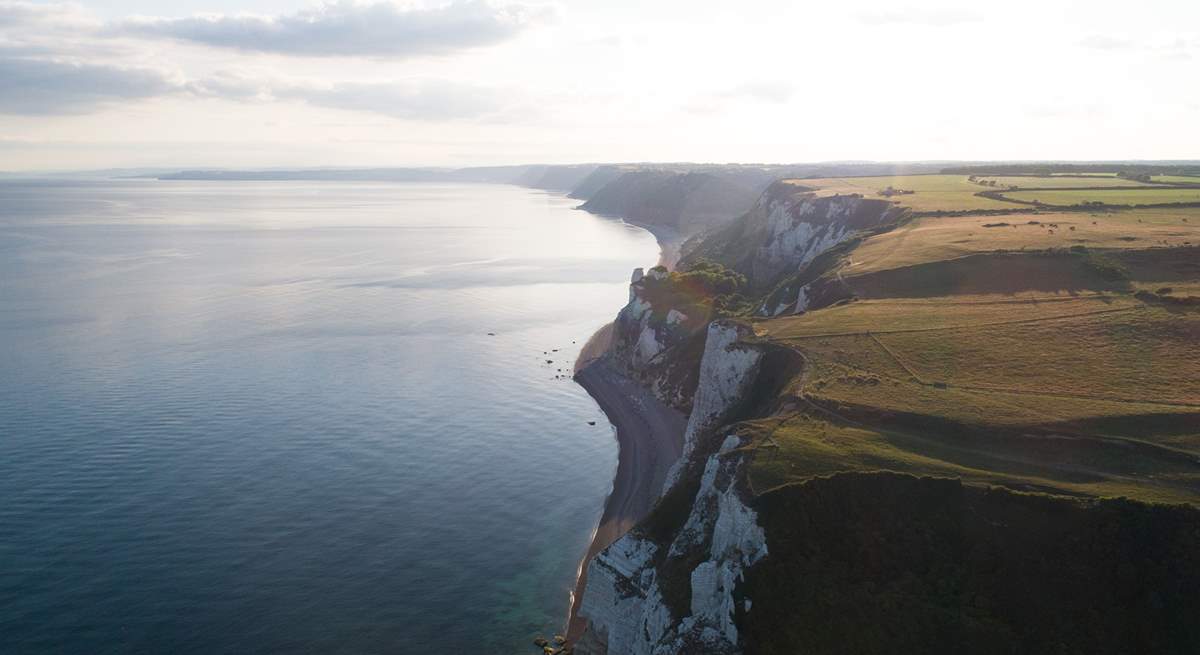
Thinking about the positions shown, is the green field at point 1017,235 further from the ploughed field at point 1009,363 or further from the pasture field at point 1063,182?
the pasture field at point 1063,182

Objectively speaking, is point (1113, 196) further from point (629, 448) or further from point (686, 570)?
point (686, 570)

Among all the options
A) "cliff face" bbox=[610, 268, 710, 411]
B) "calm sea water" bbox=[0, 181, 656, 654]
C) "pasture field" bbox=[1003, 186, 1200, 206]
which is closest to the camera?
"calm sea water" bbox=[0, 181, 656, 654]

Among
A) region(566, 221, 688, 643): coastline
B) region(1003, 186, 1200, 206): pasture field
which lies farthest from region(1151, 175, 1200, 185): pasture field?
region(566, 221, 688, 643): coastline

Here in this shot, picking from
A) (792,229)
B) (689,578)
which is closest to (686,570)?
(689,578)

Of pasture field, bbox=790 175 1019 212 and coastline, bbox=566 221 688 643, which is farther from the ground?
pasture field, bbox=790 175 1019 212

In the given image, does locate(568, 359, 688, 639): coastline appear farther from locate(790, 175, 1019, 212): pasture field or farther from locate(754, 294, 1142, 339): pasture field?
locate(790, 175, 1019, 212): pasture field

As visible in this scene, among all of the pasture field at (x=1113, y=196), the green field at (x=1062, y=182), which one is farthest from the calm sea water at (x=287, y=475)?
the green field at (x=1062, y=182)
